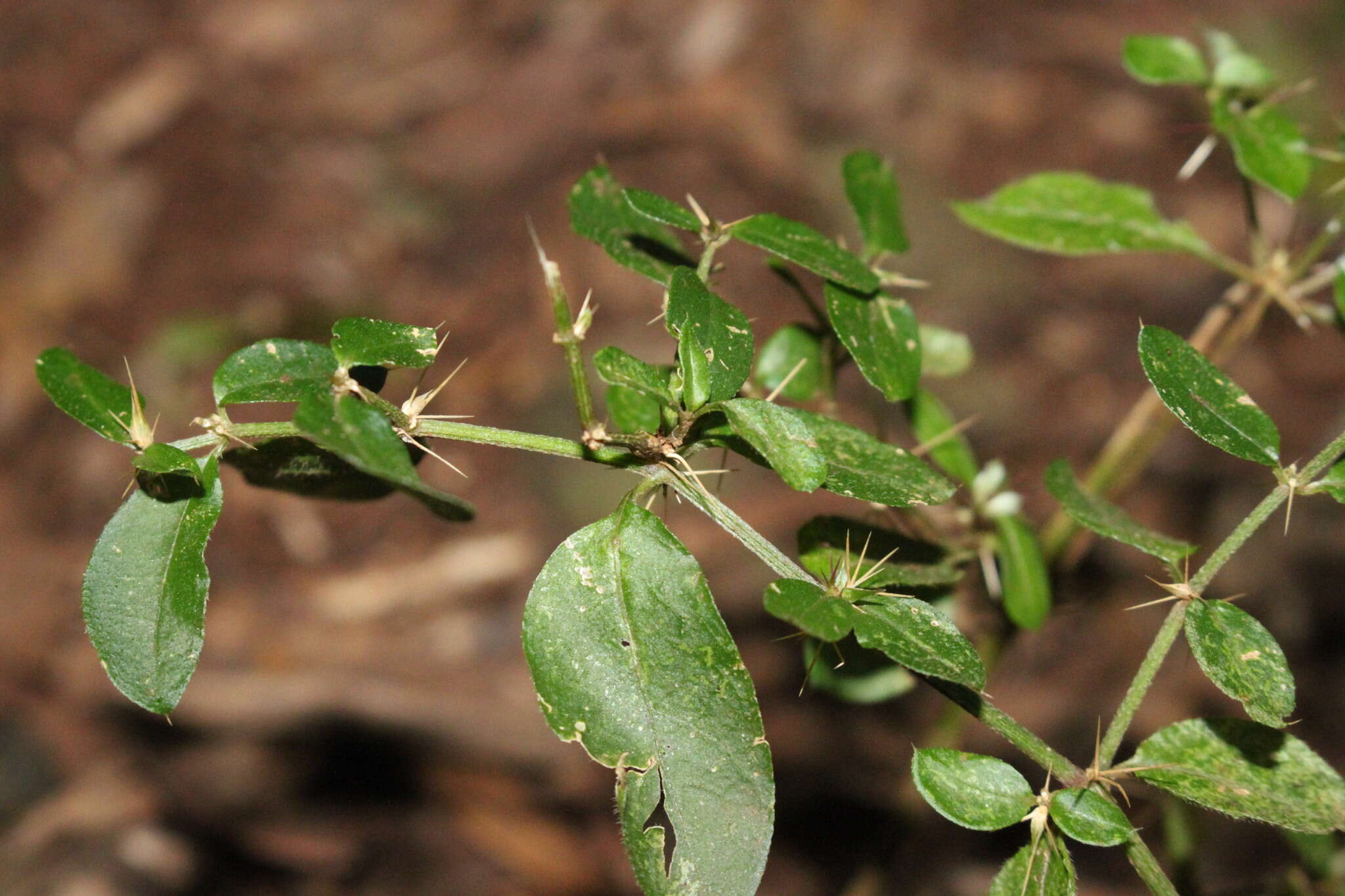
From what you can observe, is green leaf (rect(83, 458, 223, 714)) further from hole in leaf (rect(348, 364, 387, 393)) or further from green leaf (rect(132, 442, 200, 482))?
hole in leaf (rect(348, 364, 387, 393))

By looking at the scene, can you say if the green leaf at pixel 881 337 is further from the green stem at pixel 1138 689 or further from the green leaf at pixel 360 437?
the green leaf at pixel 360 437

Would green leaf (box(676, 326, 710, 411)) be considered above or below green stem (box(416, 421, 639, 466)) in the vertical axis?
above

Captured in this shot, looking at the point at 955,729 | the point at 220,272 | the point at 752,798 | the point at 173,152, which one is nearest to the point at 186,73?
the point at 173,152

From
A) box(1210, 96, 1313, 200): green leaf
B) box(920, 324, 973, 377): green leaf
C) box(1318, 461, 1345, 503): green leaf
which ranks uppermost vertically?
box(1210, 96, 1313, 200): green leaf

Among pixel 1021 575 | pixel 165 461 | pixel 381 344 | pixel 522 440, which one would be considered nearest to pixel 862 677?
pixel 1021 575

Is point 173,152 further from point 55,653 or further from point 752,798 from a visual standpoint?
point 752,798

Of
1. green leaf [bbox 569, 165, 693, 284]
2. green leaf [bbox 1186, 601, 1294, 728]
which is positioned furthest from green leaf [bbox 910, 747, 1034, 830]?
green leaf [bbox 569, 165, 693, 284]
